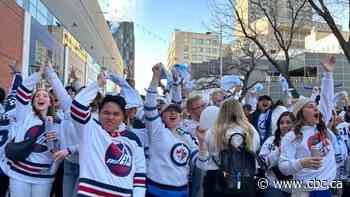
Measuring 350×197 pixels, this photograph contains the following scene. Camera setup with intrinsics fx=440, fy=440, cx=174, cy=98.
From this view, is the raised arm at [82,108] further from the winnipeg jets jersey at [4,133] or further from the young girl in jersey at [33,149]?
the winnipeg jets jersey at [4,133]

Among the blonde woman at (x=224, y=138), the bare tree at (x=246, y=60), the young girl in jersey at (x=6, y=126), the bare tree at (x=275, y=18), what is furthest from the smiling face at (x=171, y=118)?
the bare tree at (x=246, y=60)

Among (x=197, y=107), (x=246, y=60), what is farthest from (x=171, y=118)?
(x=246, y=60)

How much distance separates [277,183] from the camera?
5.15 metres

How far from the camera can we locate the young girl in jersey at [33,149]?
4611mm

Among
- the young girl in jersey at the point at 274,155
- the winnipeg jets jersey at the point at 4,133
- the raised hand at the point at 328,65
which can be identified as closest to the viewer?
the raised hand at the point at 328,65

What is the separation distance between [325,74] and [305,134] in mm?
865

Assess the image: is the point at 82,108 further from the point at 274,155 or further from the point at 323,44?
the point at 323,44

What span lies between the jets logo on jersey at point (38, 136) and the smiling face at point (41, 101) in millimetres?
216

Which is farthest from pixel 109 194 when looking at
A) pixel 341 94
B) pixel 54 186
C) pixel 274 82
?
pixel 274 82

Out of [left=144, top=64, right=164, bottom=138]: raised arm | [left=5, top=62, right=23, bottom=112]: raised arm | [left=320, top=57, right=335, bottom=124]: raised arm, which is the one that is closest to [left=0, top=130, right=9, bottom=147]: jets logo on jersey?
[left=5, top=62, right=23, bottom=112]: raised arm

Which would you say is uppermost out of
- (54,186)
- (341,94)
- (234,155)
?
(341,94)

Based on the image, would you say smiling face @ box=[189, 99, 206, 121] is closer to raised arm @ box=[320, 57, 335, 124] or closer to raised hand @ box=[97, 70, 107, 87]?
raised arm @ box=[320, 57, 335, 124]

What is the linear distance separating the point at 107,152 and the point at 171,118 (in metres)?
1.41

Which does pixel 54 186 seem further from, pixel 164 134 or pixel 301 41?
pixel 301 41
